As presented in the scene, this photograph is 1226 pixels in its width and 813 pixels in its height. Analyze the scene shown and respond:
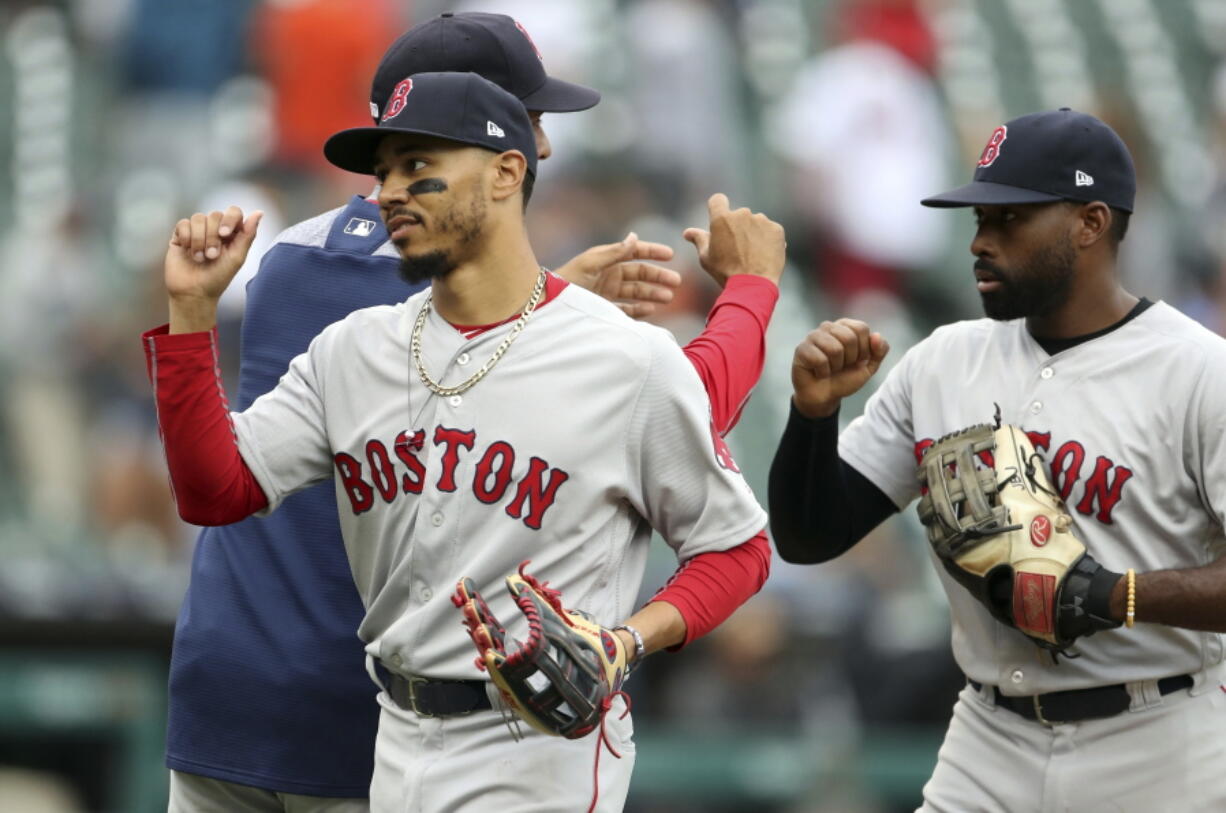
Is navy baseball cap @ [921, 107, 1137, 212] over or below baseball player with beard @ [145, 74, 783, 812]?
over

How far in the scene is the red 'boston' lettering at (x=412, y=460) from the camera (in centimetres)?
328

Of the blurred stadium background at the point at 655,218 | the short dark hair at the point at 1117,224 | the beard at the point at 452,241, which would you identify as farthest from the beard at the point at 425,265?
the blurred stadium background at the point at 655,218

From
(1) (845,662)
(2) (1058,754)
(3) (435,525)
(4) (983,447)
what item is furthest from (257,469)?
(1) (845,662)

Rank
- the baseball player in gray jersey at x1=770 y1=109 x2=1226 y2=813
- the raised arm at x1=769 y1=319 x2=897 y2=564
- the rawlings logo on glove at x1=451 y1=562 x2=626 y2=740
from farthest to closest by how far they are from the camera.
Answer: the raised arm at x1=769 y1=319 x2=897 y2=564
the baseball player in gray jersey at x1=770 y1=109 x2=1226 y2=813
the rawlings logo on glove at x1=451 y1=562 x2=626 y2=740

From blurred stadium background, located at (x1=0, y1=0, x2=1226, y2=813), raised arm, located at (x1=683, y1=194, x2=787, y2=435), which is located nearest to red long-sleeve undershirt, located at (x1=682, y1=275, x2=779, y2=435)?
raised arm, located at (x1=683, y1=194, x2=787, y2=435)

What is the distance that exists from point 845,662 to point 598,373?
4315mm

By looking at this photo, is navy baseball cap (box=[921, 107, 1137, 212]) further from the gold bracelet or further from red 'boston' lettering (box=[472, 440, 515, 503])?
red 'boston' lettering (box=[472, 440, 515, 503])

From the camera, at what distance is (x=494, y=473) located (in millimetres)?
3229

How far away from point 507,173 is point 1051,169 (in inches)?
46.2

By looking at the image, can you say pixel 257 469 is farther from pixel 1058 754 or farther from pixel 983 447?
pixel 1058 754

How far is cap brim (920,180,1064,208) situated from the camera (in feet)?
12.6

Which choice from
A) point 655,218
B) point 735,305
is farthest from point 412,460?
point 655,218

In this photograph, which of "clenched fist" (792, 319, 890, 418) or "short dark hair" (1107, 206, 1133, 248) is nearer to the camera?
"clenched fist" (792, 319, 890, 418)

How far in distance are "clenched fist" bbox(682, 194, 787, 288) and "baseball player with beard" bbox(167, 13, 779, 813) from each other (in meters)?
0.07
